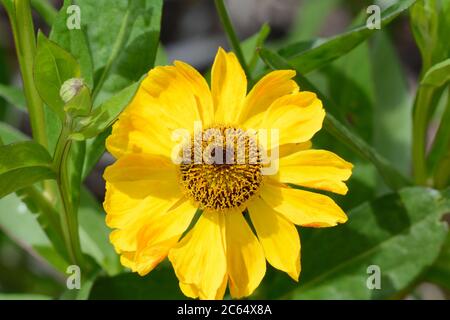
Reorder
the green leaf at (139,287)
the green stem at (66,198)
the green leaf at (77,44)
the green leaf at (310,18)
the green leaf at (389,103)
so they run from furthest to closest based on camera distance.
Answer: the green leaf at (310,18)
the green leaf at (389,103)
the green leaf at (139,287)
the green leaf at (77,44)
the green stem at (66,198)

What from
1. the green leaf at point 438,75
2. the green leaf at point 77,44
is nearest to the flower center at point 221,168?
the green leaf at point 77,44

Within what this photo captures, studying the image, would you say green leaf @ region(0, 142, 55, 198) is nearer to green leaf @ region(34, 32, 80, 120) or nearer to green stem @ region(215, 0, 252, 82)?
green leaf @ region(34, 32, 80, 120)

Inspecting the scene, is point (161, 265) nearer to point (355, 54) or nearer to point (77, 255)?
point (77, 255)

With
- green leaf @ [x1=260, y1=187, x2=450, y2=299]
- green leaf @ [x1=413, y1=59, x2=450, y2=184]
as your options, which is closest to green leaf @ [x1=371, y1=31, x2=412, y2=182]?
green leaf @ [x1=413, y1=59, x2=450, y2=184]

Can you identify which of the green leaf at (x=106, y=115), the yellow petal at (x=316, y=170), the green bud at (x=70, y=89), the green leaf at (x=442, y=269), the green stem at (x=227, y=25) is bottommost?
the green leaf at (x=442, y=269)

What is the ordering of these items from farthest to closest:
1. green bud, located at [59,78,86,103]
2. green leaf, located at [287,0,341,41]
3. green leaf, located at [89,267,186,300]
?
green leaf, located at [287,0,341,41] < green leaf, located at [89,267,186,300] < green bud, located at [59,78,86,103]

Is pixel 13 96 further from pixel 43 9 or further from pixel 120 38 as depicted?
pixel 120 38

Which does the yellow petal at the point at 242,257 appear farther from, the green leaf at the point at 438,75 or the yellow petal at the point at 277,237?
the green leaf at the point at 438,75

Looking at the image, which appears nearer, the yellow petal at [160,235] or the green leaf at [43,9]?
the yellow petal at [160,235]
